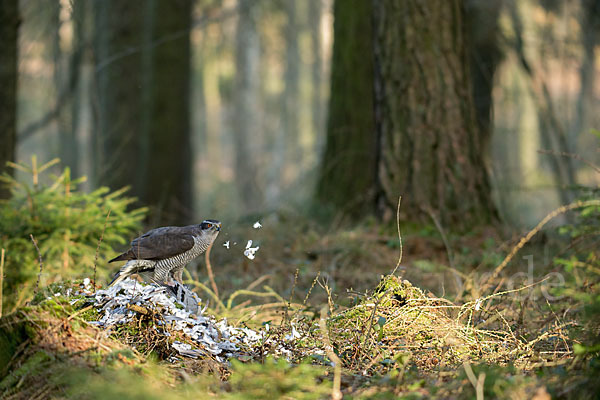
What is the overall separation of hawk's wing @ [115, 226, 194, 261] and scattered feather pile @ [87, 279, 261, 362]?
188mm

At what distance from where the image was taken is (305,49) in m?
39.8

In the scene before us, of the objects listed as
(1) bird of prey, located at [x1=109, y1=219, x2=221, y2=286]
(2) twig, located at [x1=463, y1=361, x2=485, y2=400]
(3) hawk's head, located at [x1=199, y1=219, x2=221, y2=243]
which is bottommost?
(2) twig, located at [x1=463, y1=361, x2=485, y2=400]

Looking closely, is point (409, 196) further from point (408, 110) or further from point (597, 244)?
point (597, 244)

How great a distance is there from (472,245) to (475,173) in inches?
33.0

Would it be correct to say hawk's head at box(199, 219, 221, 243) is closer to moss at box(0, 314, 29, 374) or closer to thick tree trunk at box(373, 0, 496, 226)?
moss at box(0, 314, 29, 374)

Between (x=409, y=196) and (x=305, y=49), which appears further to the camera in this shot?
(x=305, y=49)

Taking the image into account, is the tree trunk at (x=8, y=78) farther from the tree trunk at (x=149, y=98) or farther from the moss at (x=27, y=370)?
the moss at (x=27, y=370)

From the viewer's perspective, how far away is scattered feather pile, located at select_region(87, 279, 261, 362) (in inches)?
125

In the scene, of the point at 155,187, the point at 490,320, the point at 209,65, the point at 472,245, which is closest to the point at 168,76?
the point at 155,187

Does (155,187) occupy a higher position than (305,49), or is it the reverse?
(305,49)

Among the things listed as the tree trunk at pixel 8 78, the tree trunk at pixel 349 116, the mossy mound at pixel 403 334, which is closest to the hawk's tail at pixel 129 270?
the mossy mound at pixel 403 334

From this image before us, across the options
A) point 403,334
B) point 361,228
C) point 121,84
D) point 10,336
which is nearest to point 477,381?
point 403,334

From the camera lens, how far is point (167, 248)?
326cm

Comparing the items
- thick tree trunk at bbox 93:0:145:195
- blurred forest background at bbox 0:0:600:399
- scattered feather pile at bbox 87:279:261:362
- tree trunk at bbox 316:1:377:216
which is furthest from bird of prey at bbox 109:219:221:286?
thick tree trunk at bbox 93:0:145:195
